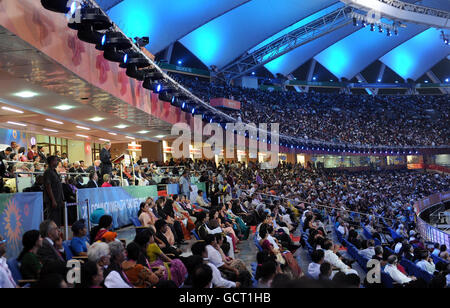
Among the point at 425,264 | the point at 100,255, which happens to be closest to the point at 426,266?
the point at 425,264

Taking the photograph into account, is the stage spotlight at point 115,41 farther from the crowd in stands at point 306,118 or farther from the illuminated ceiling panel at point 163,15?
the crowd in stands at point 306,118

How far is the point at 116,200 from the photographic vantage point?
1040 centimetres

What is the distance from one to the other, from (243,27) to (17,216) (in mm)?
31826

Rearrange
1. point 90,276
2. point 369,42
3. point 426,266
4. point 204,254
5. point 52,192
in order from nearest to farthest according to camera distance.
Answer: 1. point 90,276
2. point 204,254
3. point 52,192
4. point 426,266
5. point 369,42

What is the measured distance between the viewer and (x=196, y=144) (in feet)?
98.6

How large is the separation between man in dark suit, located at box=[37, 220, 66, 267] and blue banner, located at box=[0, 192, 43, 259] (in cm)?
83

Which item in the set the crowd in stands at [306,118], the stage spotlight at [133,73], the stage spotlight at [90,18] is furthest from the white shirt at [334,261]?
the crowd in stands at [306,118]

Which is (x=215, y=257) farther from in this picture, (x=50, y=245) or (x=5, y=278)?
(x=5, y=278)

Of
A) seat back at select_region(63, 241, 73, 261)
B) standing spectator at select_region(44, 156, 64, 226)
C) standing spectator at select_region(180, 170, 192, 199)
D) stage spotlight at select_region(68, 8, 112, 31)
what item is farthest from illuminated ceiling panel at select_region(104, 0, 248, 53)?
seat back at select_region(63, 241, 73, 261)

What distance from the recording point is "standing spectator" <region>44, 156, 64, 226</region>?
273 inches

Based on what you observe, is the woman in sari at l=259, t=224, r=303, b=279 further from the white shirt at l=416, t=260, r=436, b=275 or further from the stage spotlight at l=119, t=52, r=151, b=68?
the stage spotlight at l=119, t=52, r=151, b=68

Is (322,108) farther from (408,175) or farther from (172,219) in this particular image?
(172,219)

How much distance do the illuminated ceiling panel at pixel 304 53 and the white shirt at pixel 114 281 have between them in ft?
128
